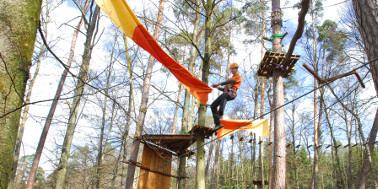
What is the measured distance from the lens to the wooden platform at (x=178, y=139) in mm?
4371

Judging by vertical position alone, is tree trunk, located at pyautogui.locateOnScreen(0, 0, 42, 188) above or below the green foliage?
below

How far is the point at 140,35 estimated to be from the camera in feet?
13.0

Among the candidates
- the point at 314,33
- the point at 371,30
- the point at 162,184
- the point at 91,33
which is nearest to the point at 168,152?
the point at 162,184

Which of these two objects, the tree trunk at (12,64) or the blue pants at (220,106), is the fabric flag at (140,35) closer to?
the blue pants at (220,106)

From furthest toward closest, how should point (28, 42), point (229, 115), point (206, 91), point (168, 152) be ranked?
1. point (229, 115)
2. point (168, 152)
3. point (206, 91)
4. point (28, 42)

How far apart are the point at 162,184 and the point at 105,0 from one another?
3820mm

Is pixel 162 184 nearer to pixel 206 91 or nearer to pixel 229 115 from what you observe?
pixel 206 91

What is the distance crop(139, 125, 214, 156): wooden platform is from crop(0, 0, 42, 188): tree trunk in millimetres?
2994

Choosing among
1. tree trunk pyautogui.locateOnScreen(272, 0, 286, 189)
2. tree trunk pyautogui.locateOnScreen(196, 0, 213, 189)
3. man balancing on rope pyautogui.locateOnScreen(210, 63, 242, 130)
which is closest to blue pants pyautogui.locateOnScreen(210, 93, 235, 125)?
man balancing on rope pyautogui.locateOnScreen(210, 63, 242, 130)

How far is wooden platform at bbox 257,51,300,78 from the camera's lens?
4873 mm

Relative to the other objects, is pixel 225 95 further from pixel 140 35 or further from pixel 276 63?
pixel 140 35

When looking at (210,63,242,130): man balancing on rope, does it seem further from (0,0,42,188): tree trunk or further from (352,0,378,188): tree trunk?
(0,0,42,188): tree trunk

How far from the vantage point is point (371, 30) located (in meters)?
2.41

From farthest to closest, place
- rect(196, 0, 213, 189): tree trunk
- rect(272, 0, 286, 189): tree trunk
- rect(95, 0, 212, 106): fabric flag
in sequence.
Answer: rect(272, 0, 286, 189): tree trunk → rect(196, 0, 213, 189): tree trunk → rect(95, 0, 212, 106): fabric flag
